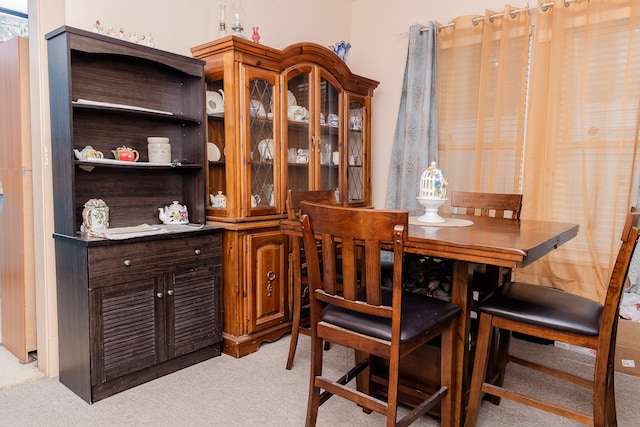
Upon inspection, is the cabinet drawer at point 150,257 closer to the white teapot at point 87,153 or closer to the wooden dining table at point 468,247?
the white teapot at point 87,153

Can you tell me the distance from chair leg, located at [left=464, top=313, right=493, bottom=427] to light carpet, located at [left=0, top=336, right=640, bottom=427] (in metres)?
0.17

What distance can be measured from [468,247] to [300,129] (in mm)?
1767

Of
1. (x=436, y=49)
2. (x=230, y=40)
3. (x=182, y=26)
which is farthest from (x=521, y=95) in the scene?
(x=182, y=26)

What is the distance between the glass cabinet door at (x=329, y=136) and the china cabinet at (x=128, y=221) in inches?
36.1

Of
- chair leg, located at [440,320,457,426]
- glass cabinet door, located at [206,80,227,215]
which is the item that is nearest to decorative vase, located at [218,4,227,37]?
glass cabinet door, located at [206,80,227,215]

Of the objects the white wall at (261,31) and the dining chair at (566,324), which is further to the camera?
the white wall at (261,31)

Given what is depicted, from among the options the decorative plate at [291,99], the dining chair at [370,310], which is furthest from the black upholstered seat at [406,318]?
the decorative plate at [291,99]

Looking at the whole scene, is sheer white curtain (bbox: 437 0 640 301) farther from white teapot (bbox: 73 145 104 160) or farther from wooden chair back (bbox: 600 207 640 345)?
white teapot (bbox: 73 145 104 160)

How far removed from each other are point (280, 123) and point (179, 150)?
0.65 metres

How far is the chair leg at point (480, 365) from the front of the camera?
5.68 feet

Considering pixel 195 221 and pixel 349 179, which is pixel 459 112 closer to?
pixel 349 179

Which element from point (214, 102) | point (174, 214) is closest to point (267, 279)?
point (174, 214)

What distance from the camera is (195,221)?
8.49ft

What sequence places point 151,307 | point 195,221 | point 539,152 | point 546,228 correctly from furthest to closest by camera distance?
1. point 539,152
2. point 195,221
3. point 151,307
4. point 546,228
